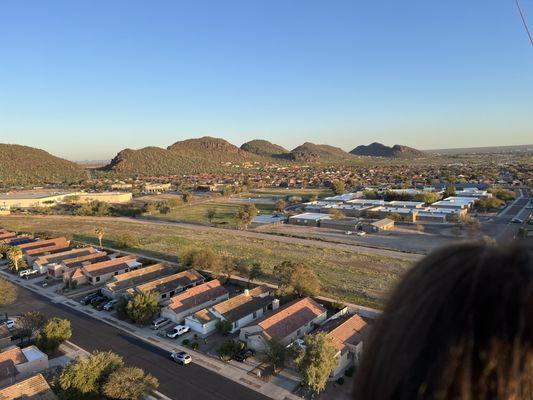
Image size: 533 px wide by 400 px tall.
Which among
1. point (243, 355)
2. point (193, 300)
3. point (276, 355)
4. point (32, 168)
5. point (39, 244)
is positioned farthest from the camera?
point (32, 168)

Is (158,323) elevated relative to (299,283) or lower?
lower

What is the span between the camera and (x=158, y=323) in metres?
25.9

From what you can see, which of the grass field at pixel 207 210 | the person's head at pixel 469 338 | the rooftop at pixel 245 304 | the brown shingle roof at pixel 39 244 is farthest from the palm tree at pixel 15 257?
the person's head at pixel 469 338

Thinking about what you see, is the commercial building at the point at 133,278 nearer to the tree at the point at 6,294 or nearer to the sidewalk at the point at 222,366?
the sidewalk at the point at 222,366

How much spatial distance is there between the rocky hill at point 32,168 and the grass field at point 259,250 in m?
89.1

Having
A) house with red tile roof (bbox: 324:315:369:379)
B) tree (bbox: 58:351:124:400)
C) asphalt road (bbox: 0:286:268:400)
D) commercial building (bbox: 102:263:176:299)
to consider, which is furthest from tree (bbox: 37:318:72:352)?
house with red tile roof (bbox: 324:315:369:379)

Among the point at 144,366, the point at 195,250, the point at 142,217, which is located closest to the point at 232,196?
the point at 142,217

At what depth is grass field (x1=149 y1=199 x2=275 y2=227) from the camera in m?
65.8

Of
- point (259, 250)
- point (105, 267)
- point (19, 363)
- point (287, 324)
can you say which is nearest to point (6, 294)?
point (105, 267)

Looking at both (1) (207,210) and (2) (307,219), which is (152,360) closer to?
(2) (307,219)

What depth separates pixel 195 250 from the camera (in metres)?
36.8

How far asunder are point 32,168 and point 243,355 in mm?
174045

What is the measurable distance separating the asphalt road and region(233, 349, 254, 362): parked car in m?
1.64

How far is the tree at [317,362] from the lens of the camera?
17.7 metres
